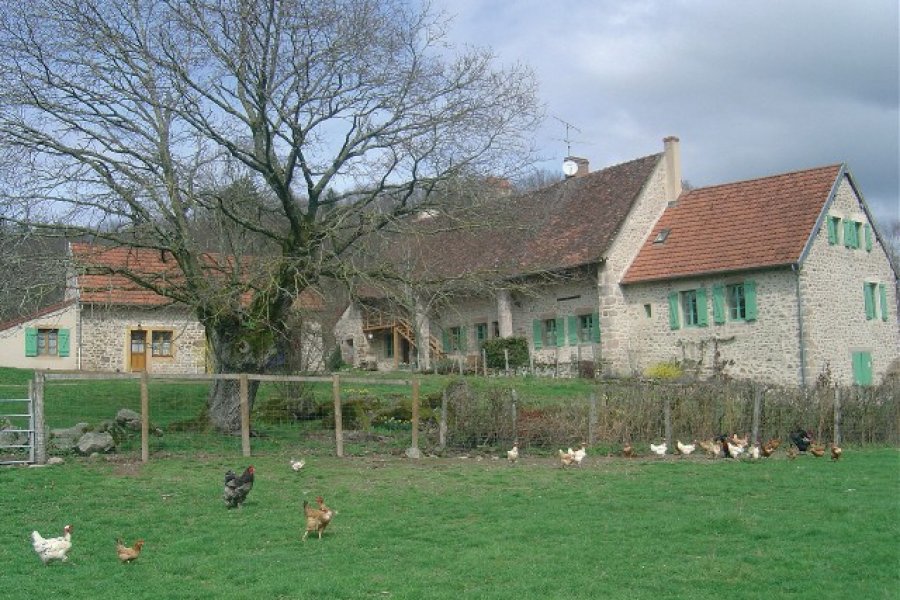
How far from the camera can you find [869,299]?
32406 millimetres

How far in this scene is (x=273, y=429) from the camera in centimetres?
1939

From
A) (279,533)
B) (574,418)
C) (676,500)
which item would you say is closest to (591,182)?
(574,418)

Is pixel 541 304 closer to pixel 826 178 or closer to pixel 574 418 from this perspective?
pixel 826 178

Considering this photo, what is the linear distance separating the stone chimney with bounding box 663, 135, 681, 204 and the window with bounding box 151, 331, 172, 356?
18845 mm

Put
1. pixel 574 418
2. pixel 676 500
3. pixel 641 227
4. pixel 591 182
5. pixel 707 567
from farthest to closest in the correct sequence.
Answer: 1. pixel 591 182
2. pixel 641 227
3. pixel 574 418
4. pixel 676 500
5. pixel 707 567

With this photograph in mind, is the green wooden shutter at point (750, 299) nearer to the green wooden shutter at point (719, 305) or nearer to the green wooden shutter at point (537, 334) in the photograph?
the green wooden shutter at point (719, 305)

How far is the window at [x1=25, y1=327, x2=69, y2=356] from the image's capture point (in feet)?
116

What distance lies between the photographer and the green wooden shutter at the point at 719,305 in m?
30.7

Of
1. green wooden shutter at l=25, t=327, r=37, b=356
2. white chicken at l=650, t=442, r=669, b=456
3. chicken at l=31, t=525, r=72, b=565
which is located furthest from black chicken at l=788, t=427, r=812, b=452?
green wooden shutter at l=25, t=327, r=37, b=356

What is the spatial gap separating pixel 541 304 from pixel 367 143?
17.8 metres

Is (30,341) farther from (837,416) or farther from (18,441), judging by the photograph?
(837,416)

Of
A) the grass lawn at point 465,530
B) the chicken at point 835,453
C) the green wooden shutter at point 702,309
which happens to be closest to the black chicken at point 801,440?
the chicken at point 835,453

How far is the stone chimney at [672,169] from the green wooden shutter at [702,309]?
459 cm

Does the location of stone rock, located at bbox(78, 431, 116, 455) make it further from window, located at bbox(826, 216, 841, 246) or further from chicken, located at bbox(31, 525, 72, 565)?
window, located at bbox(826, 216, 841, 246)
